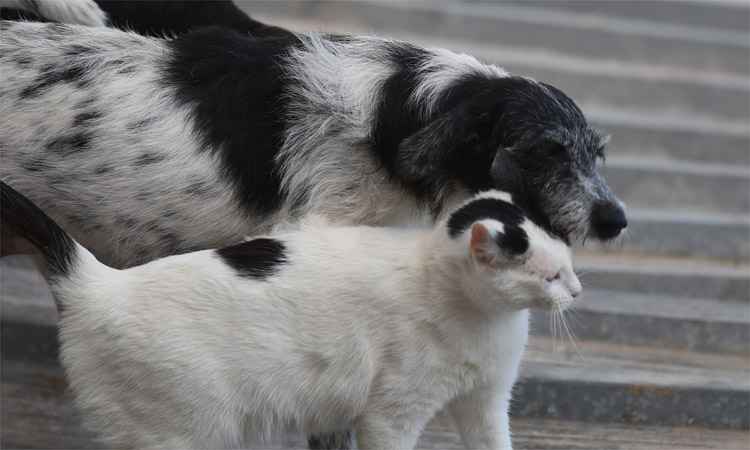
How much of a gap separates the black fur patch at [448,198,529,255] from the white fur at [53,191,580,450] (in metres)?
0.03

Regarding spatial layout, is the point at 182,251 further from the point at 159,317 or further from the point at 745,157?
the point at 745,157

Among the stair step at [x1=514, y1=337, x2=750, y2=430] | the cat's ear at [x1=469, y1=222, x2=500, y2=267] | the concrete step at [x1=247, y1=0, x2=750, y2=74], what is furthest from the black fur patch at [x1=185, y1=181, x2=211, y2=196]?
the concrete step at [x1=247, y1=0, x2=750, y2=74]

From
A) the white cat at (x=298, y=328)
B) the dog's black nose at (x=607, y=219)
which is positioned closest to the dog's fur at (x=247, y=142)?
the dog's black nose at (x=607, y=219)

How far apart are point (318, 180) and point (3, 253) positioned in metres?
0.87

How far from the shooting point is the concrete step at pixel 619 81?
6.59m

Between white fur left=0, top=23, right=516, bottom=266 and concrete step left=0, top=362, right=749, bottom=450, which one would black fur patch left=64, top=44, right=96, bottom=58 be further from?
concrete step left=0, top=362, right=749, bottom=450

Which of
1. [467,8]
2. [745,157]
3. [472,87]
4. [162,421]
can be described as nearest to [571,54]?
[467,8]

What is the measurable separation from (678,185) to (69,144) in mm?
3450

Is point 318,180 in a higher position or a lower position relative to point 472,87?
lower

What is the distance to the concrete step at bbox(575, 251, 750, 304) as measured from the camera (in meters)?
5.17

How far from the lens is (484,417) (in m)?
3.19

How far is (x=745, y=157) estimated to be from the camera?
6332 mm

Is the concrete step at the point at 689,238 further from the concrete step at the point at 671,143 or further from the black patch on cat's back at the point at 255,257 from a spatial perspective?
the black patch on cat's back at the point at 255,257

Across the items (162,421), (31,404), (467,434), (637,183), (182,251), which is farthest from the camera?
(637,183)
